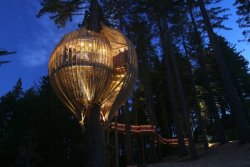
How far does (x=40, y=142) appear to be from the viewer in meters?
18.2

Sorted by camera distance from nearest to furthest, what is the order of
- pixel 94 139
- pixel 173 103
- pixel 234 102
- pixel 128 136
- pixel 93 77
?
pixel 93 77, pixel 94 139, pixel 234 102, pixel 128 136, pixel 173 103

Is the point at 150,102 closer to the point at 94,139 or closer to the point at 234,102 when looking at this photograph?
the point at 234,102

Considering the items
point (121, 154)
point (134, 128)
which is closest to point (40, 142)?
point (134, 128)

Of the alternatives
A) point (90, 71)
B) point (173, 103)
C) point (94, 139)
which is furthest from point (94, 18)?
point (173, 103)

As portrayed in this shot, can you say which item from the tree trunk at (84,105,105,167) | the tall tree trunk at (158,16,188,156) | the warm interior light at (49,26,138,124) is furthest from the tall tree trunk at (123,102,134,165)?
the warm interior light at (49,26,138,124)

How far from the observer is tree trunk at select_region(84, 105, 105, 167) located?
171 inches

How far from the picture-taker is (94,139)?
4582 millimetres

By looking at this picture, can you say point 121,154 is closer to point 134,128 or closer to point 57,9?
point 134,128

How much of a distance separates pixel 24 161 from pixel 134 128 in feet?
31.9

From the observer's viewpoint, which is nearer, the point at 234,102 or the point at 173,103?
the point at 234,102

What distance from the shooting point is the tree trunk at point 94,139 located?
435cm

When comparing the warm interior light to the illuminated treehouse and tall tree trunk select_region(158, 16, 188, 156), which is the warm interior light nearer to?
the illuminated treehouse

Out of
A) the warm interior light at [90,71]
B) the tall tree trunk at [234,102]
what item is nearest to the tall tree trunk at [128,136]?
the tall tree trunk at [234,102]

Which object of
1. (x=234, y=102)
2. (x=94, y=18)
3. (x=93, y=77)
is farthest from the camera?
(x=234, y=102)
